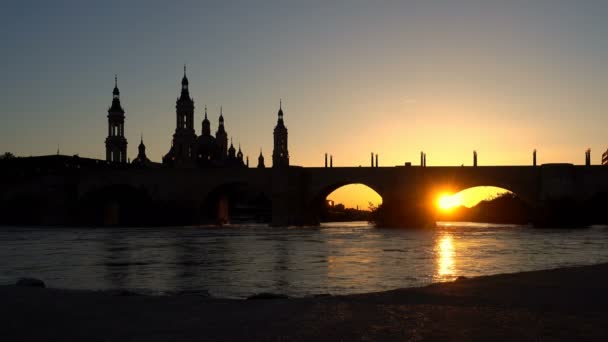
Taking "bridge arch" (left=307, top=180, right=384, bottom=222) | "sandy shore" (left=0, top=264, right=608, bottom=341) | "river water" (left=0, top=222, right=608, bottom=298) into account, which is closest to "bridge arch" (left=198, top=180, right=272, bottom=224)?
"bridge arch" (left=307, top=180, right=384, bottom=222)

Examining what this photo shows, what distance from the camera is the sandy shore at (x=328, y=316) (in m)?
8.53

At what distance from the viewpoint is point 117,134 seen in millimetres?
108562

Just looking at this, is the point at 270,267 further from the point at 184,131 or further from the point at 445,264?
the point at 184,131

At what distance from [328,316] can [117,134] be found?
103 metres

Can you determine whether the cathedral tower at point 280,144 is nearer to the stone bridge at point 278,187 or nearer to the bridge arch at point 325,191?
the stone bridge at point 278,187

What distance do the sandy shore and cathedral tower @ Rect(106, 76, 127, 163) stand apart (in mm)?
97958

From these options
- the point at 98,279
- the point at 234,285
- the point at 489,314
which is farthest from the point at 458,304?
the point at 98,279

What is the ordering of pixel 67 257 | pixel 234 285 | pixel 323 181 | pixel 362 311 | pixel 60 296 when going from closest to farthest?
pixel 362 311
pixel 60 296
pixel 234 285
pixel 67 257
pixel 323 181

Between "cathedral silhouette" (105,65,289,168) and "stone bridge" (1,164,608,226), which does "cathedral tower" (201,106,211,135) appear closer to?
"cathedral silhouette" (105,65,289,168)

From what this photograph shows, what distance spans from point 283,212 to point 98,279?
5345cm

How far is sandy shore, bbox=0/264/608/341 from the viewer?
8.53 meters

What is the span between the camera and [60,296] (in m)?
12.2

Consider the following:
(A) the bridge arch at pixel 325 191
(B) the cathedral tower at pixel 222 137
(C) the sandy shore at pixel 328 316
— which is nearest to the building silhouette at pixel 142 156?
(B) the cathedral tower at pixel 222 137

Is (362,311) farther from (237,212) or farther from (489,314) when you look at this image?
(237,212)
